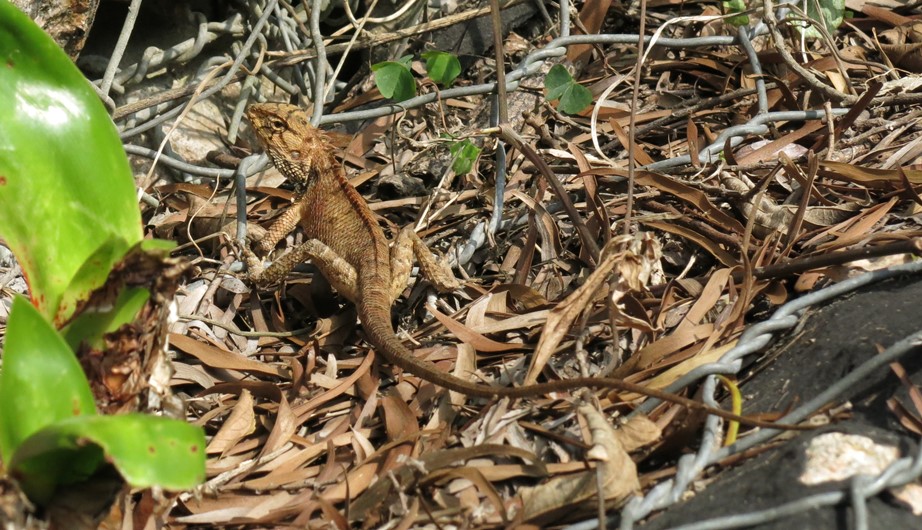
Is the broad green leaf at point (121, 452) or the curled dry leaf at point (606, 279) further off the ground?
the broad green leaf at point (121, 452)

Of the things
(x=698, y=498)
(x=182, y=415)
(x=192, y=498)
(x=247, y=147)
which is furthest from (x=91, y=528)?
(x=247, y=147)

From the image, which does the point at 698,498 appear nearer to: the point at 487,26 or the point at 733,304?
the point at 733,304

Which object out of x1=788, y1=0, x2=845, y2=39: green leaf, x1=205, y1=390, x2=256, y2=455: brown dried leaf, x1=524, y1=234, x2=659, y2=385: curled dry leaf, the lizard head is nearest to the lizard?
the lizard head

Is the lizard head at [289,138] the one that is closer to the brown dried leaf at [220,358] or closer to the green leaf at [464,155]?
the green leaf at [464,155]

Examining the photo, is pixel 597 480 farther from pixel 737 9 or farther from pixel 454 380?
pixel 737 9

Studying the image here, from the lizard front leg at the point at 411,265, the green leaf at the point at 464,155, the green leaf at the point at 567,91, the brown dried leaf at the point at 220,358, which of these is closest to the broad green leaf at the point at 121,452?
the brown dried leaf at the point at 220,358
